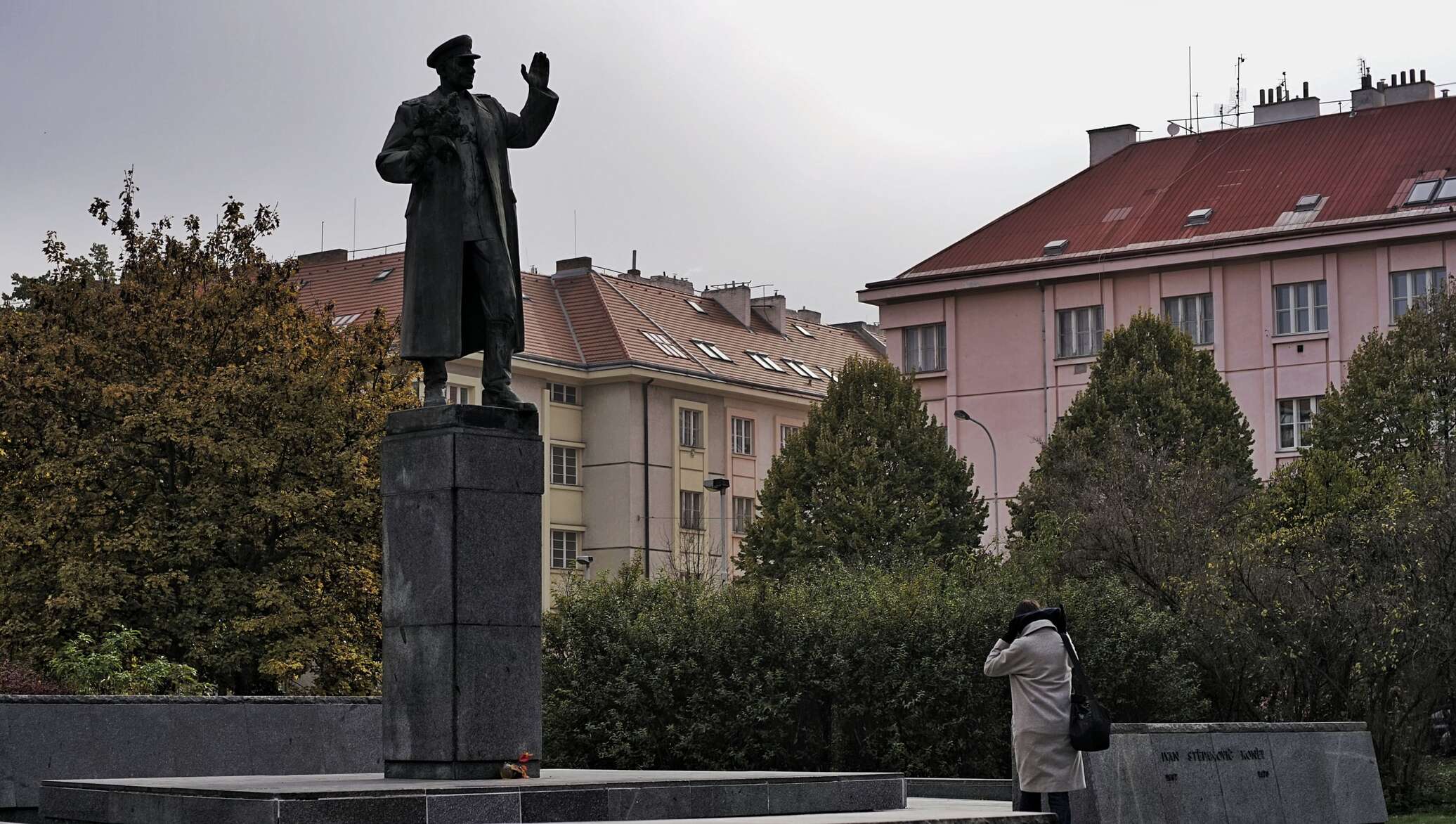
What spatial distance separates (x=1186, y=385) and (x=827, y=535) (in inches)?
372

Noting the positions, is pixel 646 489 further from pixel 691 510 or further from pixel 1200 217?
pixel 1200 217

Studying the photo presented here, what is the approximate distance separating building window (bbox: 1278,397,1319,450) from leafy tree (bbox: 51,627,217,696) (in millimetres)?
39349

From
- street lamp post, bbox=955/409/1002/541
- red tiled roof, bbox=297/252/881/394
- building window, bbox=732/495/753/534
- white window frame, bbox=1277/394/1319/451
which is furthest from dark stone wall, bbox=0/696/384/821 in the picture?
building window, bbox=732/495/753/534

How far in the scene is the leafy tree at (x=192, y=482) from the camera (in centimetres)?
3438

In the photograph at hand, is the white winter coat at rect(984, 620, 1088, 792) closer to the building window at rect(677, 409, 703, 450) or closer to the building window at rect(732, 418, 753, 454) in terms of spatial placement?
the building window at rect(677, 409, 703, 450)

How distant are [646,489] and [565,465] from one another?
283cm

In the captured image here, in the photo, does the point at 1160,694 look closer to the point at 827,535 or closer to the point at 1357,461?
the point at 1357,461

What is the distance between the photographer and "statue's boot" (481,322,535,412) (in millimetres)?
14711

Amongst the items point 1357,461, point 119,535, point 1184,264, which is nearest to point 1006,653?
point 119,535

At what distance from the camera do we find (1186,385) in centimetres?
5003

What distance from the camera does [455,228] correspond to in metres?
14.6

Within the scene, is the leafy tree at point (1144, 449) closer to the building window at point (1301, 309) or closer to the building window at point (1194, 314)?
the building window at point (1301, 309)

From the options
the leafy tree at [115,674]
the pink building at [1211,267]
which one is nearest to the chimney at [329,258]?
the pink building at [1211,267]

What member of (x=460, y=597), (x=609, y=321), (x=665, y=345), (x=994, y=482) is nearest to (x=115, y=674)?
(x=460, y=597)
